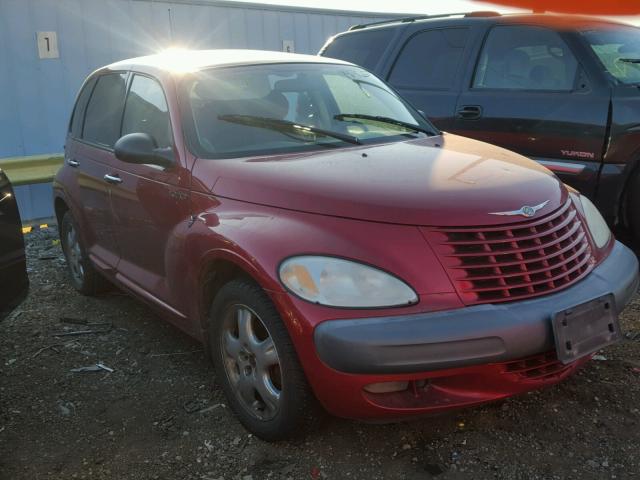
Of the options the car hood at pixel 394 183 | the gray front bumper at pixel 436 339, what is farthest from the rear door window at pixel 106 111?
the gray front bumper at pixel 436 339

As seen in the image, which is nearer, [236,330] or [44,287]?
[236,330]

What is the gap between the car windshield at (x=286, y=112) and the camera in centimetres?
316

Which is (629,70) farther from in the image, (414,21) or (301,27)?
(301,27)

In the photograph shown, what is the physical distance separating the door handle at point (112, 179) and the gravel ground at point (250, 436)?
102cm

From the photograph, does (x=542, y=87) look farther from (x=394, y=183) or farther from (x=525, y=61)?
(x=394, y=183)

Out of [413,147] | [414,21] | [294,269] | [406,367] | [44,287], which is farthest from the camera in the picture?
[414,21]

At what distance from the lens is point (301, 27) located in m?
9.98

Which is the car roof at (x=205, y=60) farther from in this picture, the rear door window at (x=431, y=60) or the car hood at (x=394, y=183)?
the rear door window at (x=431, y=60)

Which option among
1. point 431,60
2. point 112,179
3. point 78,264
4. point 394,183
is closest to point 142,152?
point 112,179

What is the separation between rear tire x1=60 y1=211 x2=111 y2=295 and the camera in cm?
460

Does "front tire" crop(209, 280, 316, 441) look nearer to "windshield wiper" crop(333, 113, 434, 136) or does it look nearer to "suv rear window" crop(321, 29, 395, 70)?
"windshield wiper" crop(333, 113, 434, 136)

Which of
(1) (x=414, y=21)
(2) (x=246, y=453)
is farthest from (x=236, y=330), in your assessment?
(1) (x=414, y=21)

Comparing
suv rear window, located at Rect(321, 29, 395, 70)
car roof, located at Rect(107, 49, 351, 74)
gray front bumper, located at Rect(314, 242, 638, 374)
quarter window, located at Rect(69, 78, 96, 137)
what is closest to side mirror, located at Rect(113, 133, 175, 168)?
car roof, located at Rect(107, 49, 351, 74)

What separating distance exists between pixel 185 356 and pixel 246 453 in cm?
113
